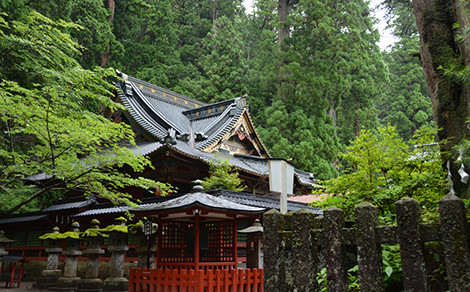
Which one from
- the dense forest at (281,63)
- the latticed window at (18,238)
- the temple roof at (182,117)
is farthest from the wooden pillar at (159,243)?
the dense forest at (281,63)

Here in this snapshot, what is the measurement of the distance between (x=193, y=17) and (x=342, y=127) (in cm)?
1812

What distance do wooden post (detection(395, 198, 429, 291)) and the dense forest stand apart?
1833 centimetres

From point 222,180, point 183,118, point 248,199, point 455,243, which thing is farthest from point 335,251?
point 183,118

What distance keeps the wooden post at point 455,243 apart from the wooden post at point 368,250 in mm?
596

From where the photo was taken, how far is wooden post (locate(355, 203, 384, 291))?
3.41 m

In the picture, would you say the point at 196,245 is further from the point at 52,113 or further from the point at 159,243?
the point at 52,113

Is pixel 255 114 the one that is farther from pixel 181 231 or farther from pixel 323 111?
pixel 181 231

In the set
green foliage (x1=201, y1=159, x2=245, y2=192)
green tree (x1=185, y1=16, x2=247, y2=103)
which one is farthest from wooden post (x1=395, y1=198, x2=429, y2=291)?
green tree (x1=185, y1=16, x2=247, y2=103)

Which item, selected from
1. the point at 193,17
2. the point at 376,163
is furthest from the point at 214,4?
the point at 376,163

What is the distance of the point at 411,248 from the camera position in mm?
3193

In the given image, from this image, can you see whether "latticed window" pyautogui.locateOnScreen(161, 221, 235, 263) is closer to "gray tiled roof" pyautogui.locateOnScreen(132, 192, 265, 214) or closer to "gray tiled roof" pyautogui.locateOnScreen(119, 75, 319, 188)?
"gray tiled roof" pyautogui.locateOnScreen(132, 192, 265, 214)

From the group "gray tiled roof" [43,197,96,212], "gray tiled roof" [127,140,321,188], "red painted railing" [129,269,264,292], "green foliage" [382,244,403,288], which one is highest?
"gray tiled roof" [127,140,321,188]

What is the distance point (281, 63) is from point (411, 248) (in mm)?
24694

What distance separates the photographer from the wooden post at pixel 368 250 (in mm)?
3412
